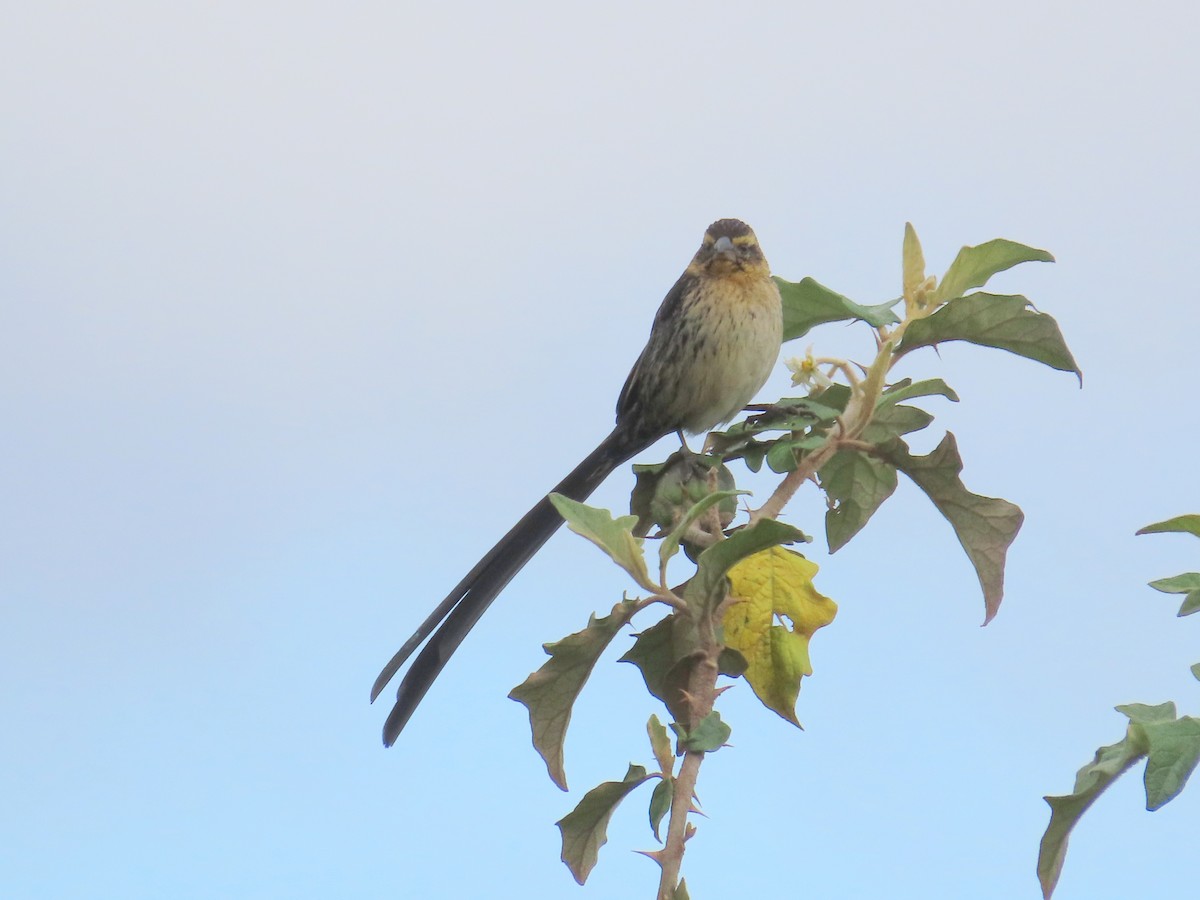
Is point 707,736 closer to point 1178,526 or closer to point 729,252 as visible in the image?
point 1178,526

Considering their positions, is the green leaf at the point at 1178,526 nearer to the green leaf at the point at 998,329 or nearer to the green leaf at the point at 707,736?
the green leaf at the point at 998,329

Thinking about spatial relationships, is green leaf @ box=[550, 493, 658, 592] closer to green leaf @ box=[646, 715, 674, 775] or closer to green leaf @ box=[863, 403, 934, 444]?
green leaf @ box=[646, 715, 674, 775]

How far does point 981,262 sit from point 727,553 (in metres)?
0.56

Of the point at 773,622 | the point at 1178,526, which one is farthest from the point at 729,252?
the point at 1178,526

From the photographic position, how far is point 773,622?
1354 mm

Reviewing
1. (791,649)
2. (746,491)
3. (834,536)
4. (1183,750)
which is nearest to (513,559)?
(834,536)

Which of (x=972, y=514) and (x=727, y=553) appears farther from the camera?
(x=972, y=514)

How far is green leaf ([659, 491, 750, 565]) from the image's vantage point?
113 centimetres

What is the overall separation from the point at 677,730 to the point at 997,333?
59cm

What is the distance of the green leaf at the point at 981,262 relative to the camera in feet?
4.67

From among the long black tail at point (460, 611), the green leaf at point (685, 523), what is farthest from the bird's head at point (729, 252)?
the green leaf at point (685, 523)

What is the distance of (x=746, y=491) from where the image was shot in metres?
1.18

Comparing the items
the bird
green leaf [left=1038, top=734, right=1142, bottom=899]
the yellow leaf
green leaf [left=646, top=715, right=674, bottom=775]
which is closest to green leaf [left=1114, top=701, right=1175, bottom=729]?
green leaf [left=1038, top=734, right=1142, bottom=899]

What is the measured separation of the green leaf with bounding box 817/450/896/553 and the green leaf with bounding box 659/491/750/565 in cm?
30
